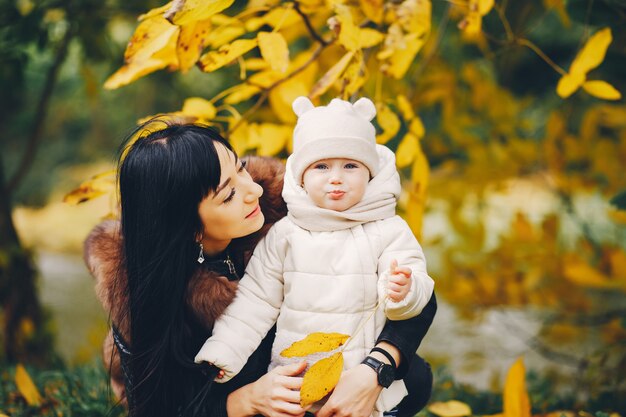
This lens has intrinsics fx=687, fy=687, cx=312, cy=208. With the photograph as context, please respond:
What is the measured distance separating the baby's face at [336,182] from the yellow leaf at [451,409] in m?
0.85

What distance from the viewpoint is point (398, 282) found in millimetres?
1382

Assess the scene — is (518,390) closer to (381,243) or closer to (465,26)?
(381,243)

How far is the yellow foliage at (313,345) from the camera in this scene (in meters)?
1.37

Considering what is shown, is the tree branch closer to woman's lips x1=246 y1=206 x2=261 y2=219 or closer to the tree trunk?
the tree trunk

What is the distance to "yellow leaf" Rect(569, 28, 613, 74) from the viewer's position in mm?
1885

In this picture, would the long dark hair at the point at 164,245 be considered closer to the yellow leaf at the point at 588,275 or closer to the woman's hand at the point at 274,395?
the woman's hand at the point at 274,395

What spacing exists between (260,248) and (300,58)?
3.00 feet

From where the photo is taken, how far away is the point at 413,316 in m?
1.51

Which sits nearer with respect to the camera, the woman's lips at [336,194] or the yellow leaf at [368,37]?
the woman's lips at [336,194]

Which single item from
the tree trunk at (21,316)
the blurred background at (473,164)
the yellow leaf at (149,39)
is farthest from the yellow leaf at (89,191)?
the tree trunk at (21,316)

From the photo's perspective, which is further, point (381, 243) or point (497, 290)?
point (497, 290)

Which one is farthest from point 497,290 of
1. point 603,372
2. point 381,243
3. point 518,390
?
point 381,243

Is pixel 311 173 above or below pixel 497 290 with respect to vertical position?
above

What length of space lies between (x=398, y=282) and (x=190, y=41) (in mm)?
831
